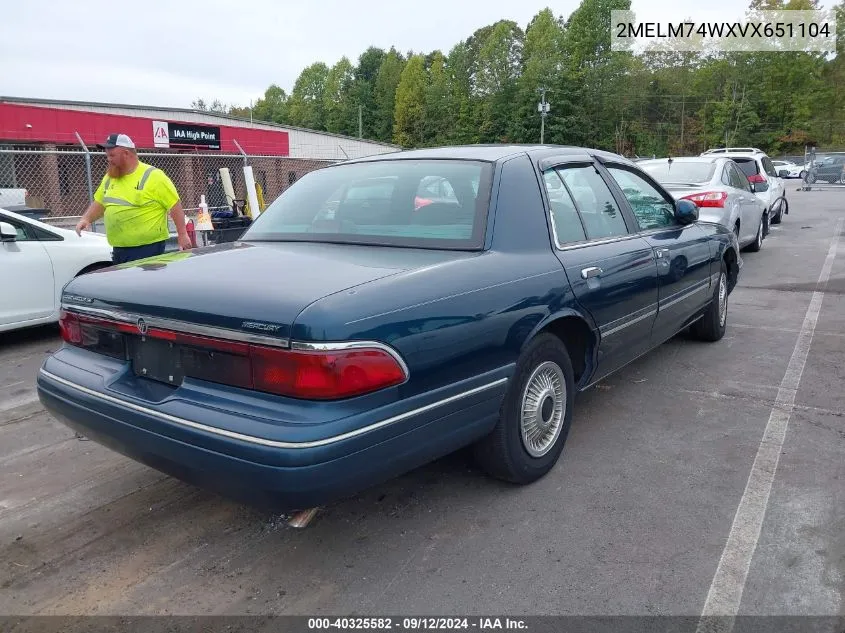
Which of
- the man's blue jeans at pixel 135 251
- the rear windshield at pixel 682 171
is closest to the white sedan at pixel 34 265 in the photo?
the man's blue jeans at pixel 135 251

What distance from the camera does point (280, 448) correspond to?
7.43 ft

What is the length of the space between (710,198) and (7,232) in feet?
26.3

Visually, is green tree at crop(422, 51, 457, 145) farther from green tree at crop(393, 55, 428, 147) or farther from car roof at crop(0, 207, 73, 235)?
car roof at crop(0, 207, 73, 235)

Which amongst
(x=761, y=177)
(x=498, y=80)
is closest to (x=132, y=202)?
(x=761, y=177)

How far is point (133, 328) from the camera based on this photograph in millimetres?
2764

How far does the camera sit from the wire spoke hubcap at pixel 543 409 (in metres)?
3.25

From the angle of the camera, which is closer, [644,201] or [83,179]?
[644,201]

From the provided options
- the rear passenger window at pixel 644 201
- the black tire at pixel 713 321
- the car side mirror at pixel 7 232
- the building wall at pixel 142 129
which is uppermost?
the building wall at pixel 142 129

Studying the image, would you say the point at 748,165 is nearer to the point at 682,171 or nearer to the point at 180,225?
the point at 682,171

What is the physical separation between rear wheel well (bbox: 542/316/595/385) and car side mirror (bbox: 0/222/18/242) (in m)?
5.03

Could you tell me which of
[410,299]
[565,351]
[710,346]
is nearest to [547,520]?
[565,351]

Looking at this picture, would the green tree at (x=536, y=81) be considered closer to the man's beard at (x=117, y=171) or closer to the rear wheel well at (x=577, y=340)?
the man's beard at (x=117, y=171)

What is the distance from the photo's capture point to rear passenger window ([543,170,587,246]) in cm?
355

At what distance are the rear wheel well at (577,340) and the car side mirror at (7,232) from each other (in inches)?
198
